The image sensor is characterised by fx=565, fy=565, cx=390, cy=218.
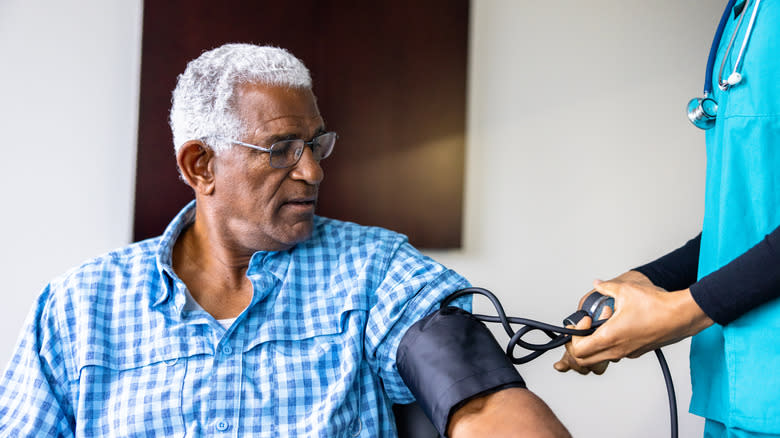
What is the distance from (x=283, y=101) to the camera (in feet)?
3.82

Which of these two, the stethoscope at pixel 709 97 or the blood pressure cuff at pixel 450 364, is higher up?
the stethoscope at pixel 709 97

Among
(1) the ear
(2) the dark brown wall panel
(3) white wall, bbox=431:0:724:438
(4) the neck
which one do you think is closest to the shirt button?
(4) the neck

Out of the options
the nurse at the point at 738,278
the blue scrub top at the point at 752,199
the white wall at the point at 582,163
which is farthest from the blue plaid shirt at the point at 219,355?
the white wall at the point at 582,163

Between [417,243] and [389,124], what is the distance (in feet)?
1.23

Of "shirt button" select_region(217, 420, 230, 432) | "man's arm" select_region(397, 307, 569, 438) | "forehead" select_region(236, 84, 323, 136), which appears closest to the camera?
"man's arm" select_region(397, 307, 569, 438)

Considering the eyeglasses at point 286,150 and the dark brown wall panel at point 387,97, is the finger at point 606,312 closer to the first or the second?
the eyeglasses at point 286,150

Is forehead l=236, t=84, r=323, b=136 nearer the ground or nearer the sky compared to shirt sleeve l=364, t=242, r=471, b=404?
nearer the sky

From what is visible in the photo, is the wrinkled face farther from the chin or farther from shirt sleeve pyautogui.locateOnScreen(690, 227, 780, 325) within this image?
shirt sleeve pyautogui.locateOnScreen(690, 227, 780, 325)

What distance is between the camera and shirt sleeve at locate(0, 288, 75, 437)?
1.05 meters

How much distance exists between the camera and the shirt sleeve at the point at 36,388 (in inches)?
41.3

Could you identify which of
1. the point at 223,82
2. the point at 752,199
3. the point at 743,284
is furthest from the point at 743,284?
the point at 223,82

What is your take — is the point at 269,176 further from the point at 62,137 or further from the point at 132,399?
the point at 62,137

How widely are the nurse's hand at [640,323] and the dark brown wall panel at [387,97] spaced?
86cm

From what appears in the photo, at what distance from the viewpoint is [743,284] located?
0.81 meters
